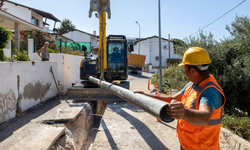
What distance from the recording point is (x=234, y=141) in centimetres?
391

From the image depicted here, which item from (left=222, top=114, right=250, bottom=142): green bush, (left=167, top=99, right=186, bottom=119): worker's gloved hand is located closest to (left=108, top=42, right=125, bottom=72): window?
(left=222, top=114, right=250, bottom=142): green bush

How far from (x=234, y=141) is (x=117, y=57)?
6.83 m

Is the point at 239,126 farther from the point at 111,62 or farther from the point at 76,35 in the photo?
the point at 76,35

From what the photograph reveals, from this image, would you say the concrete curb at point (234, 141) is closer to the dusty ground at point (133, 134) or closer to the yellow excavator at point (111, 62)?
the dusty ground at point (133, 134)

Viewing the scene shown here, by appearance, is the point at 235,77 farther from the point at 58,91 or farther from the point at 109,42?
the point at 58,91

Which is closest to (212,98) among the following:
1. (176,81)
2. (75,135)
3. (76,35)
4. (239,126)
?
(239,126)

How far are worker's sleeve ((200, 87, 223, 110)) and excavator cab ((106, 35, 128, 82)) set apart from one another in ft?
26.3

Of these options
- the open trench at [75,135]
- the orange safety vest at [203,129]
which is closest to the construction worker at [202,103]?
the orange safety vest at [203,129]

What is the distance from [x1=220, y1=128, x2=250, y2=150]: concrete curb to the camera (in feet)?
11.8

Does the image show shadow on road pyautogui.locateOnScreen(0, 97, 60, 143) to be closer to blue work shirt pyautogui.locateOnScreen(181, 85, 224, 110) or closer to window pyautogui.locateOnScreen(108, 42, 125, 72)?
window pyautogui.locateOnScreen(108, 42, 125, 72)

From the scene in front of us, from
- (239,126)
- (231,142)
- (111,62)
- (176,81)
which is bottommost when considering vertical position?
(231,142)

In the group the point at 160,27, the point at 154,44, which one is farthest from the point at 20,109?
the point at 154,44

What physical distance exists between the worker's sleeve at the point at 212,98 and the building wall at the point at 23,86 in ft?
17.6

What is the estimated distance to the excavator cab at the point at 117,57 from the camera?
9.56 m
